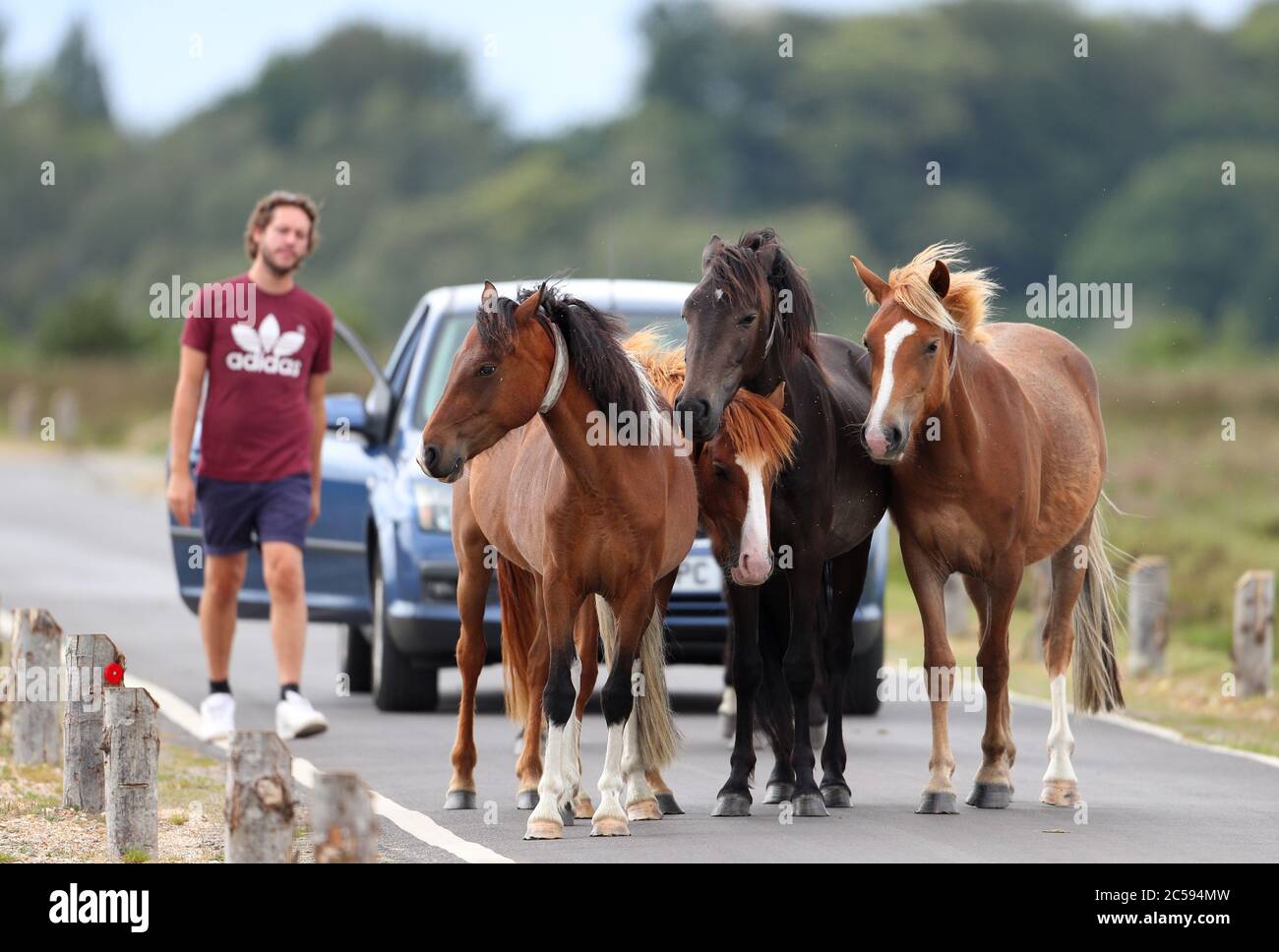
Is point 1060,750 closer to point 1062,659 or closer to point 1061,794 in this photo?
point 1061,794

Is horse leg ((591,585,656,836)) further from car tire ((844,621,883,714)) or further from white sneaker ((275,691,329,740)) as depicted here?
car tire ((844,621,883,714))

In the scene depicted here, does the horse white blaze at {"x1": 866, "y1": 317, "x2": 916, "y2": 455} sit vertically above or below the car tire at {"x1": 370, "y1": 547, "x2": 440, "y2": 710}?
above

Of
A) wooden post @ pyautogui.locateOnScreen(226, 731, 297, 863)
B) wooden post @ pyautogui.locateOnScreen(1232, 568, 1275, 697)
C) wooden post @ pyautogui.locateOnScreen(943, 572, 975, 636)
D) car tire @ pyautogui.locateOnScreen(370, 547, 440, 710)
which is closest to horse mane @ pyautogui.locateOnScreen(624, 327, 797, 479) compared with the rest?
wooden post @ pyautogui.locateOnScreen(226, 731, 297, 863)

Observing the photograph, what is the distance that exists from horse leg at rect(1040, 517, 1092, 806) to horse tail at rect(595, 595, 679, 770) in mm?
1705

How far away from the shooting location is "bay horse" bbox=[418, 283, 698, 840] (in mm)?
8992

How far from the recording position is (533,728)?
9.88 metres

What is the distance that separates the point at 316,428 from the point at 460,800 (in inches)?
89.7

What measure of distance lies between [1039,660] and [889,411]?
966 centimetres

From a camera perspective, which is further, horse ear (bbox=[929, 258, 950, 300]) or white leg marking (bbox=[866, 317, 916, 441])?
horse ear (bbox=[929, 258, 950, 300])

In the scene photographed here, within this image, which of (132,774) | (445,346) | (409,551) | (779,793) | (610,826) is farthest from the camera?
(445,346)

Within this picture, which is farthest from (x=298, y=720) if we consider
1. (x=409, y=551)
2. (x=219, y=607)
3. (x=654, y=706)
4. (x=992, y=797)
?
(x=992, y=797)

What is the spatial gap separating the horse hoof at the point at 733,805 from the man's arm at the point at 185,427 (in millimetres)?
2906

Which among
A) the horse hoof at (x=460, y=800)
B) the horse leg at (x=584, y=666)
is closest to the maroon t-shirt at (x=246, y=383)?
the horse hoof at (x=460, y=800)
